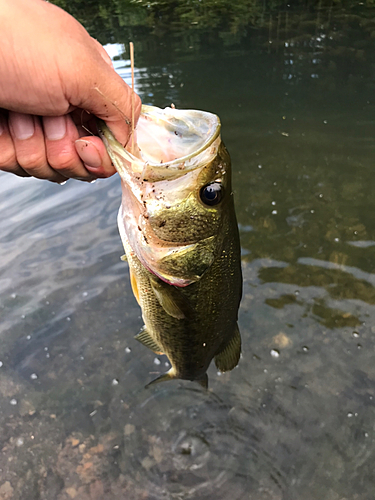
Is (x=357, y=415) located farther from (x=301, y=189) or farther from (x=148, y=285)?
(x=301, y=189)

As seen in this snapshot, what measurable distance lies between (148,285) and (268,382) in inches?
73.1

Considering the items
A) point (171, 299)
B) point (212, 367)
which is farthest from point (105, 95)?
point (212, 367)

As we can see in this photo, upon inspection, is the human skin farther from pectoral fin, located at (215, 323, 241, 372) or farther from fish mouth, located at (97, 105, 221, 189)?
pectoral fin, located at (215, 323, 241, 372)

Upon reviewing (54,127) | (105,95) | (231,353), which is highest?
(105,95)

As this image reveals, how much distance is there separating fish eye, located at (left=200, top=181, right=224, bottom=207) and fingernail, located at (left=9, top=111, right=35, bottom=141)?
726mm

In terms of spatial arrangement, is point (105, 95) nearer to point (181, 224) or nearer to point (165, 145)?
point (165, 145)

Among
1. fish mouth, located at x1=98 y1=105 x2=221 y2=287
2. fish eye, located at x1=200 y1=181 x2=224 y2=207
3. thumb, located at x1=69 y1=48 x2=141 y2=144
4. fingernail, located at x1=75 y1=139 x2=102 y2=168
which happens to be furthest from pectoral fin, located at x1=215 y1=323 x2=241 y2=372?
thumb, located at x1=69 y1=48 x2=141 y2=144

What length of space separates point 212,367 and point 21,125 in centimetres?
269

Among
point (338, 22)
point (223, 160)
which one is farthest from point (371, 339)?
point (338, 22)

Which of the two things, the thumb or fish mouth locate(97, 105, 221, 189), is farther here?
fish mouth locate(97, 105, 221, 189)

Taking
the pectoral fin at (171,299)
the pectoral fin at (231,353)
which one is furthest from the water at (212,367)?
the pectoral fin at (171,299)

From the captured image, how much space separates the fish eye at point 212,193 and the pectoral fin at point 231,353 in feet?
3.18

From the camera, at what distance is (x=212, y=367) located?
3.41 m

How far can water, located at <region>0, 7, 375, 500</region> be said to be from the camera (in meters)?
2.84
